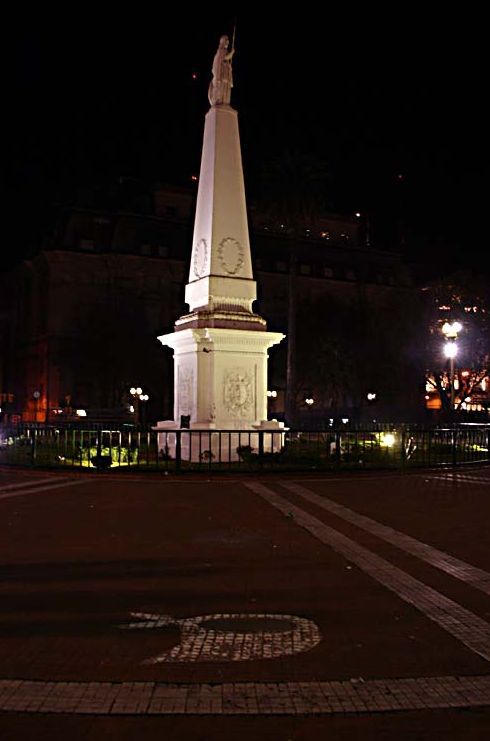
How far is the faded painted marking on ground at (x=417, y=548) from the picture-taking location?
792cm

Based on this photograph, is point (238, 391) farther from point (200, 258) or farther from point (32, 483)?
point (32, 483)

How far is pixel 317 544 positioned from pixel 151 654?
4.53 m

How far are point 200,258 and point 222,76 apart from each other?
5.60 meters

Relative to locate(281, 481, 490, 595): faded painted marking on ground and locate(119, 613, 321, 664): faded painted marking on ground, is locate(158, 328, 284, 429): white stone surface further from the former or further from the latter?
locate(119, 613, 321, 664): faded painted marking on ground

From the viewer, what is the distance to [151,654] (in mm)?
5422

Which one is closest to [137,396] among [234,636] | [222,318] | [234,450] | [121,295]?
[121,295]

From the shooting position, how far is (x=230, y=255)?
73.1 ft

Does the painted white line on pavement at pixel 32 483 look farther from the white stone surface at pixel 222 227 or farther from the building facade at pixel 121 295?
the building facade at pixel 121 295

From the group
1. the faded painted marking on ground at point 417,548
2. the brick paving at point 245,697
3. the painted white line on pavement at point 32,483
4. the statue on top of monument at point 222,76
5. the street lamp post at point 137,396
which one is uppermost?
the statue on top of monument at point 222,76

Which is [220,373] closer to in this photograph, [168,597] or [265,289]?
[168,597]

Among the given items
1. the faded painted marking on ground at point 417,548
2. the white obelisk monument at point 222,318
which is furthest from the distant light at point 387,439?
the faded painted marking on ground at point 417,548

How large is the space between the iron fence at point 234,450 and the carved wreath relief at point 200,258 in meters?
Answer: 4.84

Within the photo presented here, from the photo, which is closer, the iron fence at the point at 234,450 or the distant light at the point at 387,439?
the iron fence at the point at 234,450

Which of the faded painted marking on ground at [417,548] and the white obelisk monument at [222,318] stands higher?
the white obelisk monument at [222,318]
